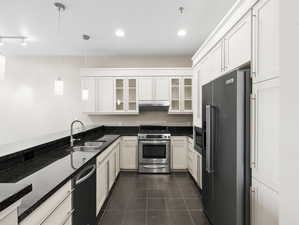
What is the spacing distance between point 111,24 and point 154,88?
1913 millimetres

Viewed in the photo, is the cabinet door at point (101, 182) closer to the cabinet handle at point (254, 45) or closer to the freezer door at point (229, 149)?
the freezer door at point (229, 149)

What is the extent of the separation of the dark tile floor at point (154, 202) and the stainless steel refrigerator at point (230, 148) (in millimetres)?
623

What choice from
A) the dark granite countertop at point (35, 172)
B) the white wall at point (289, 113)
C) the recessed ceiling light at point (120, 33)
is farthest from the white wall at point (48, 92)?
the white wall at point (289, 113)

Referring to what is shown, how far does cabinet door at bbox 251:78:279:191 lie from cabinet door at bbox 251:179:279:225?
58 millimetres

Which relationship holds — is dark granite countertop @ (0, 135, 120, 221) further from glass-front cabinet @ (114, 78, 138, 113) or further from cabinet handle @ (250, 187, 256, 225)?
glass-front cabinet @ (114, 78, 138, 113)

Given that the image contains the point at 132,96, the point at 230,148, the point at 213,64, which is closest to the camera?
the point at 230,148

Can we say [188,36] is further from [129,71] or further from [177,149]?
[177,149]

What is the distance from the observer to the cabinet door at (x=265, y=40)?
1372 millimetres

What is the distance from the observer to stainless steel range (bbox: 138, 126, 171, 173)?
454cm

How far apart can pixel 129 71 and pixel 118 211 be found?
10.4 feet

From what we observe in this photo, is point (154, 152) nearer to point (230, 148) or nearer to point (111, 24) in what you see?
point (111, 24)

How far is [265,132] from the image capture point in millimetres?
1467

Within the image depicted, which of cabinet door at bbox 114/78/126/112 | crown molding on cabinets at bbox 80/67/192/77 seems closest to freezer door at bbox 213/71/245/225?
crown molding on cabinets at bbox 80/67/192/77

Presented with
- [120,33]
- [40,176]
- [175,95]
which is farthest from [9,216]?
[175,95]
